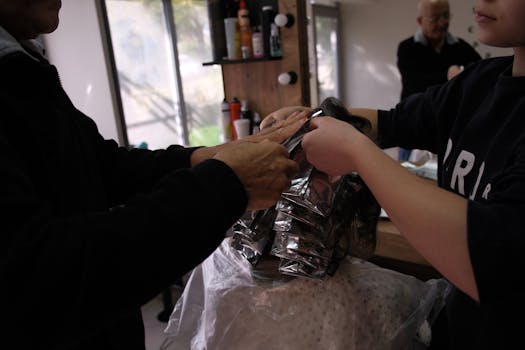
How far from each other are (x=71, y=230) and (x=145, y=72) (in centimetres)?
240

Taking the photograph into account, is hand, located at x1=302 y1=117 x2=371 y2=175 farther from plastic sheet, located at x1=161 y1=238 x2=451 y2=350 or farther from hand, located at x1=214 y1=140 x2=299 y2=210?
plastic sheet, located at x1=161 y1=238 x2=451 y2=350

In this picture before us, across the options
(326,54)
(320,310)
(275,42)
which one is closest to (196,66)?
(275,42)

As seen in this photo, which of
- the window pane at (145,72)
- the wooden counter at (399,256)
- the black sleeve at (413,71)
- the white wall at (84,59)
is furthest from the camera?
the window pane at (145,72)

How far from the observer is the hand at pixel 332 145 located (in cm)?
61

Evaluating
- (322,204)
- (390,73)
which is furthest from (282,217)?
(390,73)

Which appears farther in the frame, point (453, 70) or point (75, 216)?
point (453, 70)

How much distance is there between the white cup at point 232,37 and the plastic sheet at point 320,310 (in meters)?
1.25

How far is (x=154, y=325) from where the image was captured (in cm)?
211

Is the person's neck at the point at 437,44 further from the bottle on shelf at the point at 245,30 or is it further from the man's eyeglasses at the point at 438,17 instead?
the bottle on shelf at the point at 245,30

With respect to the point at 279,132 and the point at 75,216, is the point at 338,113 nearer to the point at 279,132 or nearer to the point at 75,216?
the point at 279,132

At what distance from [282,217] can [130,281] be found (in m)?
0.37

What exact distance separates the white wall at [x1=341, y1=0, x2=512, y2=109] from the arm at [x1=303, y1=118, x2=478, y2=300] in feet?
3.61

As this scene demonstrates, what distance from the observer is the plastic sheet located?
758mm

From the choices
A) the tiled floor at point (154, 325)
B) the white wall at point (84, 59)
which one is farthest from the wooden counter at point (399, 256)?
the white wall at point (84, 59)
